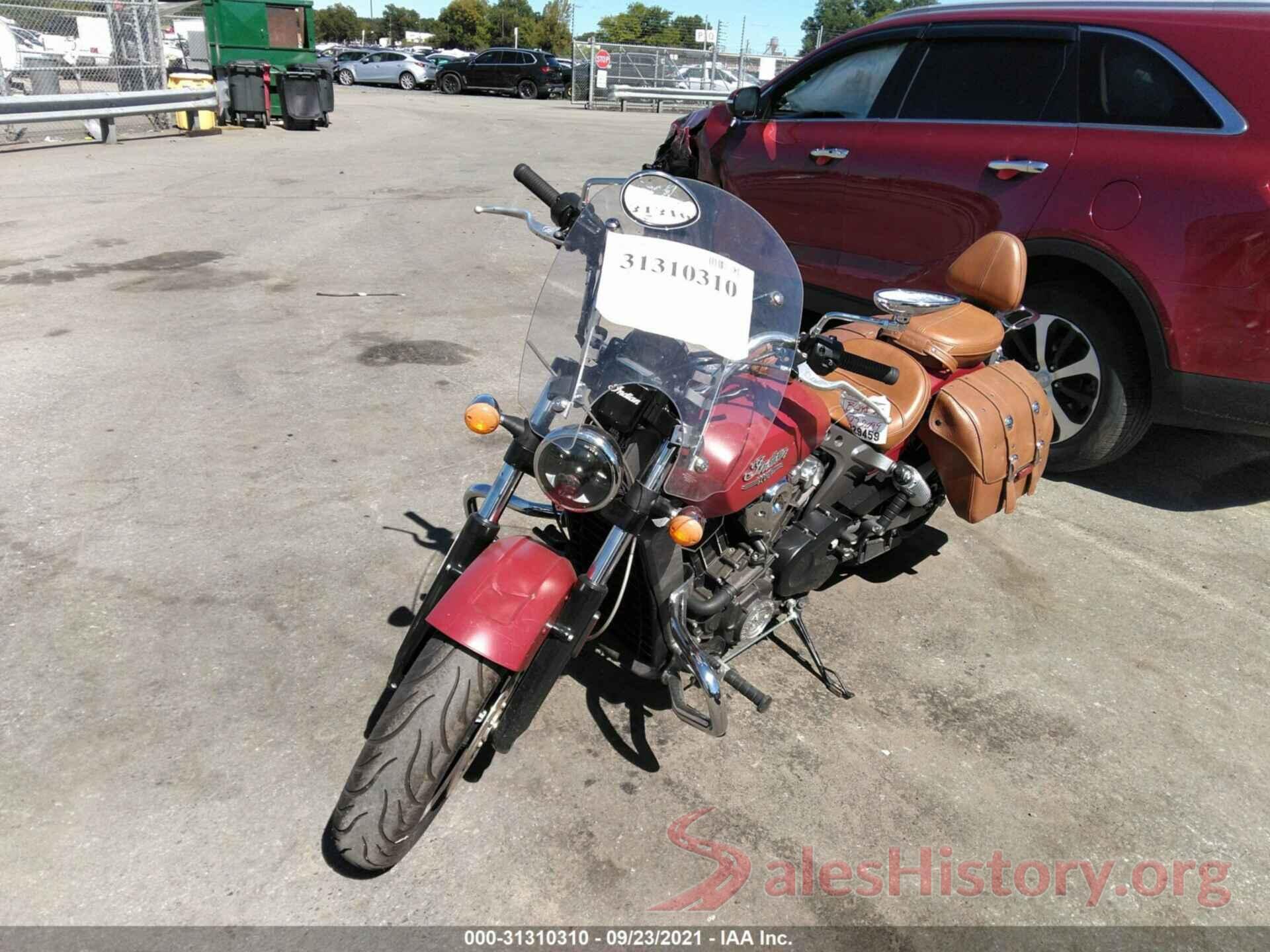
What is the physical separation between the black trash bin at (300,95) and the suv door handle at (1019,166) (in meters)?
15.6

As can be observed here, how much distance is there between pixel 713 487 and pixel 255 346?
434 centimetres

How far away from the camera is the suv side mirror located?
5957 mm

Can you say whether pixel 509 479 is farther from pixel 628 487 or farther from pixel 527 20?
pixel 527 20

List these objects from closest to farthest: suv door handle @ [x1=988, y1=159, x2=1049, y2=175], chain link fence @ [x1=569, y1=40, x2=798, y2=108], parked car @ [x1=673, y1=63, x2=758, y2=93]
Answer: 1. suv door handle @ [x1=988, y1=159, x2=1049, y2=175]
2. chain link fence @ [x1=569, y1=40, x2=798, y2=108]
3. parked car @ [x1=673, y1=63, x2=758, y2=93]

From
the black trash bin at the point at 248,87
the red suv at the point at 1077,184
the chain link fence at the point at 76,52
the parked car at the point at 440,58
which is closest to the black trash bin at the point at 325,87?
the black trash bin at the point at 248,87

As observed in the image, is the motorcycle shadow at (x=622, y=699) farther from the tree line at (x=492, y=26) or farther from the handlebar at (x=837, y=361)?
the tree line at (x=492, y=26)

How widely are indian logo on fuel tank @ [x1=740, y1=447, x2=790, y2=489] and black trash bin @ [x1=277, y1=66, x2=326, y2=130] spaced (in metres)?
17.1

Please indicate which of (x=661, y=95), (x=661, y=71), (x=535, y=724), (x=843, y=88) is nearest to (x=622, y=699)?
(x=535, y=724)

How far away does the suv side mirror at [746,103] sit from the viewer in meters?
5.96

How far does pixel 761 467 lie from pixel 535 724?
1.10 metres

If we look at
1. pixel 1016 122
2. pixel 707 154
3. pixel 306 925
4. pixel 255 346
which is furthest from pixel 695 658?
pixel 707 154

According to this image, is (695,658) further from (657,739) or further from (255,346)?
(255,346)

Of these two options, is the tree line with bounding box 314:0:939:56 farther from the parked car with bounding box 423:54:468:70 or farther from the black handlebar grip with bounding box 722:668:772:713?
the black handlebar grip with bounding box 722:668:772:713

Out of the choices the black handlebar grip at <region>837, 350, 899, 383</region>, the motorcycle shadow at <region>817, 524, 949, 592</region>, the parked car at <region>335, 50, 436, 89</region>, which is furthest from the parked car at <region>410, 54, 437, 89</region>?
the black handlebar grip at <region>837, 350, 899, 383</region>
